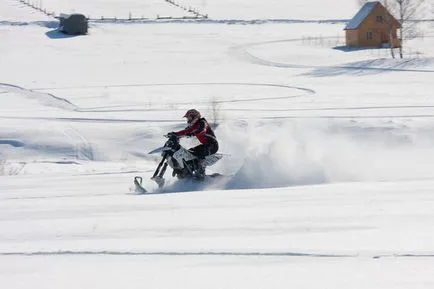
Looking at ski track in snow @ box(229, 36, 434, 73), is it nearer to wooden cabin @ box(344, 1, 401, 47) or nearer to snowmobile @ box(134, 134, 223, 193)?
wooden cabin @ box(344, 1, 401, 47)

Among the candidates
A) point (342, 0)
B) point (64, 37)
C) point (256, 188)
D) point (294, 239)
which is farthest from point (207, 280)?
point (342, 0)

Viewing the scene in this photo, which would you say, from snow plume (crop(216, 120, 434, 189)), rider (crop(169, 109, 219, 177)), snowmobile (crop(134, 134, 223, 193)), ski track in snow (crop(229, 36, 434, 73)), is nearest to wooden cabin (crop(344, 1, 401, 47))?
ski track in snow (crop(229, 36, 434, 73))

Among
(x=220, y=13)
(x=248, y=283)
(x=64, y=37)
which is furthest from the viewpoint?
(x=220, y=13)

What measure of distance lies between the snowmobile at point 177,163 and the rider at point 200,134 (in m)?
0.08

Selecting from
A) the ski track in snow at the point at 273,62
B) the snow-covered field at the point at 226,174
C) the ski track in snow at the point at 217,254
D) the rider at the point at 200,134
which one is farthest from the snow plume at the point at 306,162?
the ski track in snow at the point at 273,62

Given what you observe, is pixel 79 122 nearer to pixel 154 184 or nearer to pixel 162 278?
pixel 154 184

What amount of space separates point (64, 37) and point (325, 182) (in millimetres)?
52222

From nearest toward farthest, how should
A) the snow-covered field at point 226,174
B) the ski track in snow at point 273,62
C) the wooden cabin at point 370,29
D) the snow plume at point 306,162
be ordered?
1. the snow-covered field at point 226,174
2. the snow plume at point 306,162
3. the ski track in snow at point 273,62
4. the wooden cabin at point 370,29

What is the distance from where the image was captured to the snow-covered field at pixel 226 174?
719 centimetres

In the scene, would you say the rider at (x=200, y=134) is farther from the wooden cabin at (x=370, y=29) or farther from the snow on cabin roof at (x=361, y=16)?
the snow on cabin roof at (x=361, y=16)

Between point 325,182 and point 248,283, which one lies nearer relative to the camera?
point 248,283

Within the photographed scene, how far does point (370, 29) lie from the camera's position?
6569 centimetres

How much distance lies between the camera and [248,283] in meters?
6.57

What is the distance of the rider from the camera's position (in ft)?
43.6
